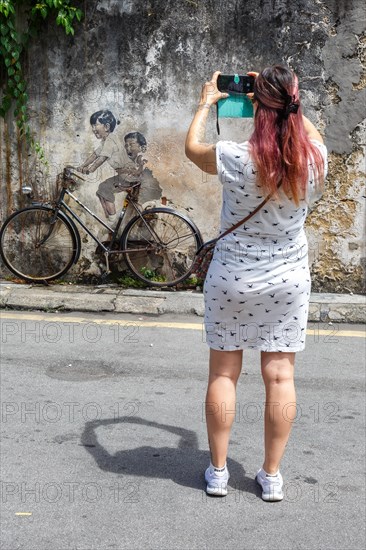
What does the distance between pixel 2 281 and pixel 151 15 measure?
2720mm

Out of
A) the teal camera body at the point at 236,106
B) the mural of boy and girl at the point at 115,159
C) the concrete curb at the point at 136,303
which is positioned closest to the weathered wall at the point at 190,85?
the mural of boy and girl at the point at 115,159

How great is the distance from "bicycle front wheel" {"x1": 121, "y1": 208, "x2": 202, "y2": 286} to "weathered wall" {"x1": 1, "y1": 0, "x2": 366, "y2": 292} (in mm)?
208

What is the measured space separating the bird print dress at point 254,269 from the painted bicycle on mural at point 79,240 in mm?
3638

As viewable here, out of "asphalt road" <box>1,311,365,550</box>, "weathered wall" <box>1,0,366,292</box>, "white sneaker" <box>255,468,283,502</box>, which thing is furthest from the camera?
"weathered wall" <box>1,0,366,292</box>

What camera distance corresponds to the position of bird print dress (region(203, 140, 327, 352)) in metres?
3.48

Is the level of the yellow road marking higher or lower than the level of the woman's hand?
lower

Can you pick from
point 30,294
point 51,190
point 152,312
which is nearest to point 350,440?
point 152,312

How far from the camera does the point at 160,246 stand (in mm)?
7418

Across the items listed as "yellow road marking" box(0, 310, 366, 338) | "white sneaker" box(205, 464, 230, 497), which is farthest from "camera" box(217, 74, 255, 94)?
"yellow road marking" box(0, 310, 366, 338)

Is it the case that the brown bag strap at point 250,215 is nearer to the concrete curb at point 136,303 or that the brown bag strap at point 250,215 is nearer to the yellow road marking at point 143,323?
the yellow road marking at point 143,323

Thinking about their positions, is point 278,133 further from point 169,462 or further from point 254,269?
point 169,462

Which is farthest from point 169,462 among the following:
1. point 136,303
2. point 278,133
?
point 136,303

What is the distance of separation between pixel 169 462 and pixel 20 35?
457 cm

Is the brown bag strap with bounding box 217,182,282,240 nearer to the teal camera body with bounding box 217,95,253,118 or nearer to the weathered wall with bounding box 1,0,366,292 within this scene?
the teal camera body with bounding box 217,95,253,118
